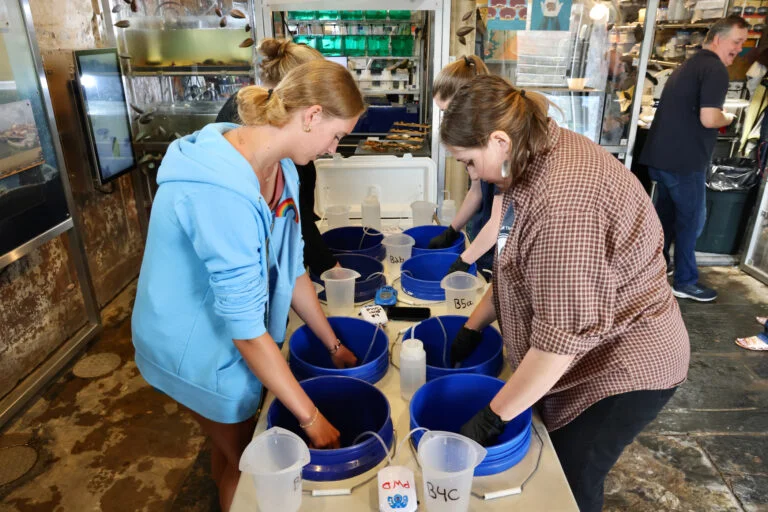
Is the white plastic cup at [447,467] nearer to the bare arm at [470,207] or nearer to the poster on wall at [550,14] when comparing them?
the bare arm at [470,207]

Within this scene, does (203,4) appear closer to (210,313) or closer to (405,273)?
(405,273)

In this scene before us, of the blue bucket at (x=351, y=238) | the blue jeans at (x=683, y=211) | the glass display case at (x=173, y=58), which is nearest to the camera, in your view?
the blue bucket at (x=351, y=238)

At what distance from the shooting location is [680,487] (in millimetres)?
2227

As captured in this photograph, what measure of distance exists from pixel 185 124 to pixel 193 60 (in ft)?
1.59

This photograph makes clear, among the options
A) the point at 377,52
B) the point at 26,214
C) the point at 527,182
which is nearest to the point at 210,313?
the point at 527,182

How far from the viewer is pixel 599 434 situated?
1321 mm

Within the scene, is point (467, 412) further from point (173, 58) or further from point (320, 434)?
point (173, 58)

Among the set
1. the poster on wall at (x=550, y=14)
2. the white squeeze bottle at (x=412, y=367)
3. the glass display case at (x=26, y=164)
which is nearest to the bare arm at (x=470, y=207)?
the white squeeze bottle at (x=412, y=367)

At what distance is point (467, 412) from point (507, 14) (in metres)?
2.76

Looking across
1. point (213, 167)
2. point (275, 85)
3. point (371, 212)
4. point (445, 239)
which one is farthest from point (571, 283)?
point (371, 212)

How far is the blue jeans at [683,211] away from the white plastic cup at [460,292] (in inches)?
95.3

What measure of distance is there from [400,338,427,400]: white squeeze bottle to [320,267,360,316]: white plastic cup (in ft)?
1.46

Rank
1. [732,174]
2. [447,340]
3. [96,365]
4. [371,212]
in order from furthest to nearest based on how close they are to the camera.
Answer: [732,174]
[96,365]
[371,212]
[447,340]

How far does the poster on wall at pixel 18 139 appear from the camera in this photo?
2.57m
